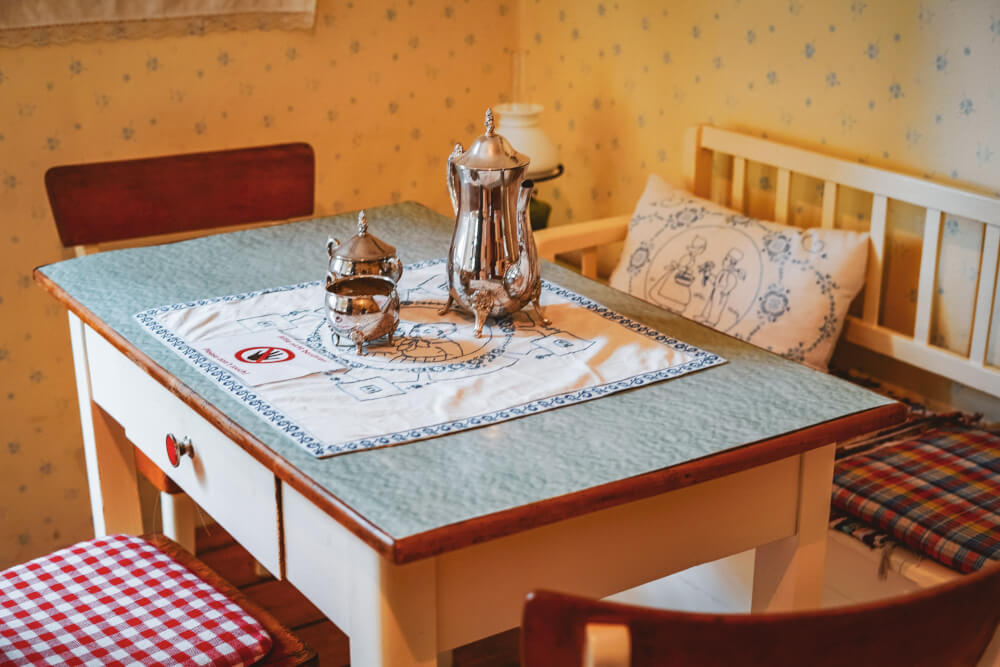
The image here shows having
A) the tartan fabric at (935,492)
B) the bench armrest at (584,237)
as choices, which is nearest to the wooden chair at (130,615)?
the tartan fabric at (935,492)

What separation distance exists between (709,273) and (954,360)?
1.59 ft

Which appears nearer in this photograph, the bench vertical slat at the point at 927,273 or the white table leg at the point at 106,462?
the white table leg at the point at 106,462

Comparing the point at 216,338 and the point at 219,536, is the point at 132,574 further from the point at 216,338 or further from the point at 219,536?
the point at 219,536

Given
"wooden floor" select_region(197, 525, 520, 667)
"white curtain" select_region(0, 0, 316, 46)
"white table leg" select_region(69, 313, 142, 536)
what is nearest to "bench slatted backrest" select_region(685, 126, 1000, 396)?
"wooden floor" select_region(197, 525, 520, 667)

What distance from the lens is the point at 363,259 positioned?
1.52 meters

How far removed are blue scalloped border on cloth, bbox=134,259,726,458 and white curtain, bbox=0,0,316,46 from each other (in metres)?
1.03

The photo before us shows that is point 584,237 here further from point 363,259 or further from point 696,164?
point 363,259

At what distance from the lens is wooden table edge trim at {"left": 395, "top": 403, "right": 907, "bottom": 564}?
1.04m

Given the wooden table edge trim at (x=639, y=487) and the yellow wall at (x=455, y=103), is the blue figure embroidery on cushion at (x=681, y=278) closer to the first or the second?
the yellow wall at (x=455, y=103)

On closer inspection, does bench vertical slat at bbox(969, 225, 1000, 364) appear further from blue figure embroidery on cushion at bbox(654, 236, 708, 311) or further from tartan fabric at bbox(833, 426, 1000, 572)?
blue figure embroidery on cushion at bbox(654, 236, 708, 311)

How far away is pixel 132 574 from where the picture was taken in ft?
4.89

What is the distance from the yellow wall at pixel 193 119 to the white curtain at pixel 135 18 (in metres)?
0.03

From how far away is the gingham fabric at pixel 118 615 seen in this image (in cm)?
131

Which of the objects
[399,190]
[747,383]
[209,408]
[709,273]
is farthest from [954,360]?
[399,190]
